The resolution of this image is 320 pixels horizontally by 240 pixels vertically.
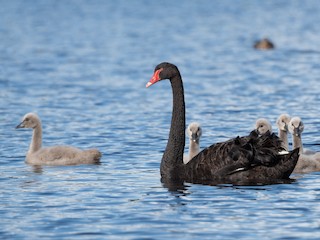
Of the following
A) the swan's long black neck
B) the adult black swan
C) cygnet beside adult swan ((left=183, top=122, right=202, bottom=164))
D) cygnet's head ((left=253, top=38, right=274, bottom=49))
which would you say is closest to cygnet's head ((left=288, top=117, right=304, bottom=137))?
cygnet beside adult swan ((left=183, top=122, right=202, bottom=164))

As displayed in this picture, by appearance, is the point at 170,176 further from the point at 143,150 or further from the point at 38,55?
the point at 38,55

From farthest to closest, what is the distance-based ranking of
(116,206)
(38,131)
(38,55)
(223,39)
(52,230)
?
(223,39) < (38,55) < (38,131) < (116,206) < (52,230)

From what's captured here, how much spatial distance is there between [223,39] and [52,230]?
29310 millimetres

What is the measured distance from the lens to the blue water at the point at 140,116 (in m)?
9.95

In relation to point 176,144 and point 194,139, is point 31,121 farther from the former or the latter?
point 176,144

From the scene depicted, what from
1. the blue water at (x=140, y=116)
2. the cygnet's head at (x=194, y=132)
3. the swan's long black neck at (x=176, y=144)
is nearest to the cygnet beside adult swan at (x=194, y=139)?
the cygnet's head at (x=194, y=132)

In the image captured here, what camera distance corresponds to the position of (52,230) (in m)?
9.66

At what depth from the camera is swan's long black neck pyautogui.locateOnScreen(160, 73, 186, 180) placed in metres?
12.1

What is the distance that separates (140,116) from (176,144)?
20.1 feet

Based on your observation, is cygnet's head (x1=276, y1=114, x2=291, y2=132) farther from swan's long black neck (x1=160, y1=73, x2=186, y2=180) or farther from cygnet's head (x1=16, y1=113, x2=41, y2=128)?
cygnet's head (x1=16, y1=113, x2=41, y2=128)

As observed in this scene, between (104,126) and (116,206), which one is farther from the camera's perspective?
(104,126)

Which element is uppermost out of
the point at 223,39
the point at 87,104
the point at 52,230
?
the point at 223,39

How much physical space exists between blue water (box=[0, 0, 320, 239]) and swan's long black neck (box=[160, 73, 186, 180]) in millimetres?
222

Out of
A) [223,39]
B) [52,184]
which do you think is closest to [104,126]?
[52,184]
